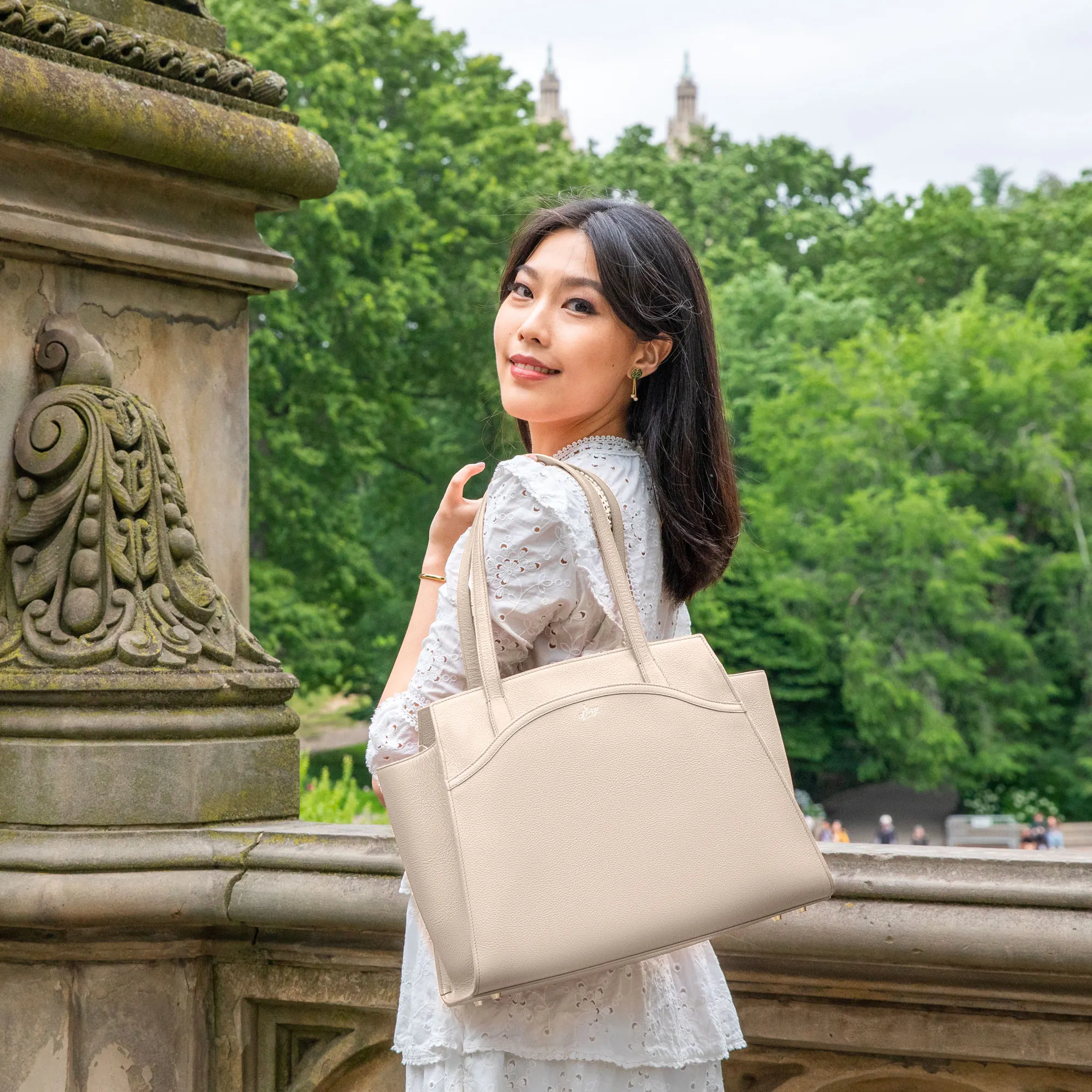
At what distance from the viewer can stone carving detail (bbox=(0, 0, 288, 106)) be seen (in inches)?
110

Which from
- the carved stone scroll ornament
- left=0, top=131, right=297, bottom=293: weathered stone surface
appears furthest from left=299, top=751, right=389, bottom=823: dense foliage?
the carved stone scroll ornament

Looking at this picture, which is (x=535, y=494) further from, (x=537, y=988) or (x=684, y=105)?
(x=684, y=105)

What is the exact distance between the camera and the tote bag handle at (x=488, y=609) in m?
1.66

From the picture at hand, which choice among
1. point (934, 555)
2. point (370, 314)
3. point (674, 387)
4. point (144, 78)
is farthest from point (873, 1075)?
point (934, 555)

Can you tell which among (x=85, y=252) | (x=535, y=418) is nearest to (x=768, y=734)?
(x=535, y=418)

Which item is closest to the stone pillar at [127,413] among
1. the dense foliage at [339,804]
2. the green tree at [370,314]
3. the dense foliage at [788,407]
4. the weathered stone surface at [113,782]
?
the weathered stone surface at [113,782]

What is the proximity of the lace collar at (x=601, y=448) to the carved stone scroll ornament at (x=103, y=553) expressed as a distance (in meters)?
0.99

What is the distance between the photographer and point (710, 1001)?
6.17ft

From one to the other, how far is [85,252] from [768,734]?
1.77 metres

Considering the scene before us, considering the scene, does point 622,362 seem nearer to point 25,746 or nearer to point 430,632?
point 430,632

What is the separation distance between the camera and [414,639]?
188 cm

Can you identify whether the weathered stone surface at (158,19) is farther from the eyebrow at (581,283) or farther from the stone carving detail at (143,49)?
the eyebrow at (581,283)

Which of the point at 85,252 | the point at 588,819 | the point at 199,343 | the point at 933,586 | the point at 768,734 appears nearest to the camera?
the point at 588,819

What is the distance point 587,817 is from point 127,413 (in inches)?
60.8
